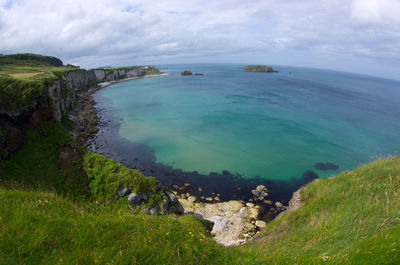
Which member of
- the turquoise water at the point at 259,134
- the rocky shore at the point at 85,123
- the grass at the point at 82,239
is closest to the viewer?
the grass at the point at 82,239

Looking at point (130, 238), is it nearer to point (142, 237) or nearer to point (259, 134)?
point (142, 237)

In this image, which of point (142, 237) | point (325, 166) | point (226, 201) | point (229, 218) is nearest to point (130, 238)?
point (142, 237)

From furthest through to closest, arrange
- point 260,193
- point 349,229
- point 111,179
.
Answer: point 260,193 < point 111,179 < point 349,229

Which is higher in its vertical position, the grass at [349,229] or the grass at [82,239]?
the grass at [82,239]

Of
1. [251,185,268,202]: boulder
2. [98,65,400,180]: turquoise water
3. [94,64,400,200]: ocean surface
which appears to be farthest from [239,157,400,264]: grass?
[98,65,400,180]: turquoise water

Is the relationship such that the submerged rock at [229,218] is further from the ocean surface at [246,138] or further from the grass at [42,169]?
the grass at [42,169]

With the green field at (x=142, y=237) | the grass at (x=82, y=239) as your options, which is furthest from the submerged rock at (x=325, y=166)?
the grass at (x=82, y=239)

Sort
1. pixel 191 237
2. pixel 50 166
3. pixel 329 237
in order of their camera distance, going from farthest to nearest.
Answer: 1. pixel 50 166
2. pixel 329 237
3. pixel 191 237

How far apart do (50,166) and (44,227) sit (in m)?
19.8

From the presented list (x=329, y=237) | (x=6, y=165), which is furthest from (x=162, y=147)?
(x=329, y=237)

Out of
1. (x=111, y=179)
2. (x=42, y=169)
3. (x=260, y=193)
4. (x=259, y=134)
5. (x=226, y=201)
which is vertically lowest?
(x=226, y=201)

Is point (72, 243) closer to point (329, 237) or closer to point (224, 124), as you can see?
point (329, 237)

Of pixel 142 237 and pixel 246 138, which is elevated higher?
pixel 142 237

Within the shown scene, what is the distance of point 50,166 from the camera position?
67.5ft
